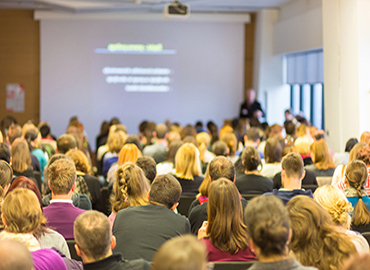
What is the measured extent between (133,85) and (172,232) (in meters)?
11.1

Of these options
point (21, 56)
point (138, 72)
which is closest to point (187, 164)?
point (138, 72)

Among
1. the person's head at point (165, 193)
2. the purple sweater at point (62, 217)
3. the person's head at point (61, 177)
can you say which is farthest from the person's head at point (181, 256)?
the person's head at point (61, 177)

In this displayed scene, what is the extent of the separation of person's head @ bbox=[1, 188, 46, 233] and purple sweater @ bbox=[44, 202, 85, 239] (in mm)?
948

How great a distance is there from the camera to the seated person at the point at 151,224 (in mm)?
2986

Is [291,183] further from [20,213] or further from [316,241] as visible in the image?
[20,213]

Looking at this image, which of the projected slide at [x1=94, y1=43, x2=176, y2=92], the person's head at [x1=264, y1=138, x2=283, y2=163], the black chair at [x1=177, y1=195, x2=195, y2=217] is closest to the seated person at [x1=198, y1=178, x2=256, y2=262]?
the black chair at [x1=177, y1=195, x2=195, y2=217]

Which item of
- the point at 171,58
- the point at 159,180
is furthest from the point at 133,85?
the point at 159,180

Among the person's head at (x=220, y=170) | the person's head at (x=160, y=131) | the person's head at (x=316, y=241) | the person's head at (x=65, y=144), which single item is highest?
the person's head at (x=160, y=131)

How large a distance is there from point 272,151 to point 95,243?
12.5ft

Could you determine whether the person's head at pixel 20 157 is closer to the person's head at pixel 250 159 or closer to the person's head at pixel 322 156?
the person's head at pixel 250 159

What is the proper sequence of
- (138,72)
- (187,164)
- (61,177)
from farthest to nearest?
(138,72), (187,164), (61,177)

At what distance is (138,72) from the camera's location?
1391 cm

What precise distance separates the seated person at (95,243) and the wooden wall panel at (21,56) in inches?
488

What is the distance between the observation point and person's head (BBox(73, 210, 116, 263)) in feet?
7.39
